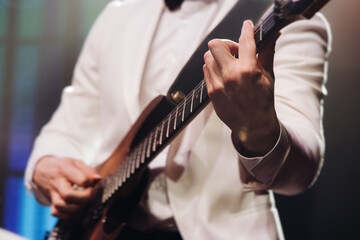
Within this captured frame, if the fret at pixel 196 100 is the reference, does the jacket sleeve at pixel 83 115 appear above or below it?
below

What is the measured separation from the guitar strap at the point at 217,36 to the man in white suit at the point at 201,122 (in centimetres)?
6

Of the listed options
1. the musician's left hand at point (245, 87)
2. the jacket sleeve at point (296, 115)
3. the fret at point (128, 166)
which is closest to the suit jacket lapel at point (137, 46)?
the fret at point (128, 166)

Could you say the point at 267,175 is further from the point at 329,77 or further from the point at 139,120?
the point at 329,77

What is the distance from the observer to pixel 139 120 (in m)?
0.92

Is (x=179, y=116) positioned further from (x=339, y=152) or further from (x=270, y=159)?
(x=339, y=152)

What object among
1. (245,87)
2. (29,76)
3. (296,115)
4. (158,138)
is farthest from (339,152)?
(29,76)

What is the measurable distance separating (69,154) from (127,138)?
0.83ft

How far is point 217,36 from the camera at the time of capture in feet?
2.72

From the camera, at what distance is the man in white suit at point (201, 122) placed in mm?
581

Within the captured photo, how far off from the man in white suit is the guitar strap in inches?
2.2

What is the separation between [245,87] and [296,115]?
245 mm

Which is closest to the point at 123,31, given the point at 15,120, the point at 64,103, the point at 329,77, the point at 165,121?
the point at 64,103

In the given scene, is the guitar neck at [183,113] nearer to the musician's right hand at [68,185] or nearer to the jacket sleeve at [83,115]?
the musician's right hand at [68,185]

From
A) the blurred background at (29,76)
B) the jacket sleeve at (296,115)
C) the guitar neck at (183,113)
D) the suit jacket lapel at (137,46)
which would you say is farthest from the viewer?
the blurred background at (29,76)
